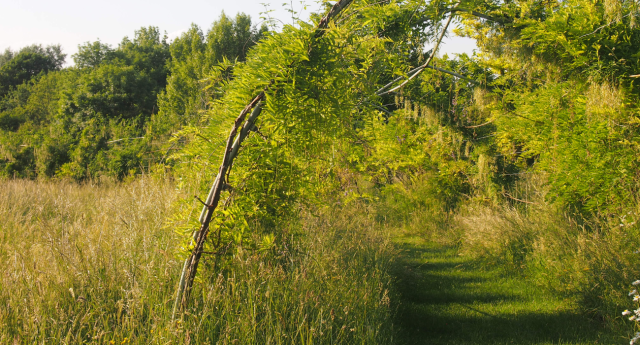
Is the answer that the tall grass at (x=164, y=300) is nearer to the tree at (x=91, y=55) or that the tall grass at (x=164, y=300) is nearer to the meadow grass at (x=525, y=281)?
the meadow grass at (x=525, y=281)

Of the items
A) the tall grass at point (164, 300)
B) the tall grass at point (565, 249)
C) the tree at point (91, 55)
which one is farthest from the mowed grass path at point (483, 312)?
the tree at point (91, 55)

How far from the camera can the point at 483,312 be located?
4566 millimetres

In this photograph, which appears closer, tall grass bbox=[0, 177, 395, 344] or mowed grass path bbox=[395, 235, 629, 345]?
tall grass bbox=[0, 177, 395, 344]

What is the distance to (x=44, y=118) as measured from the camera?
29.3 metres

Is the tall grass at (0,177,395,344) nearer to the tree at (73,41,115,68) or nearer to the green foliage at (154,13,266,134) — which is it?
the green foliage at (154,13,266,134)

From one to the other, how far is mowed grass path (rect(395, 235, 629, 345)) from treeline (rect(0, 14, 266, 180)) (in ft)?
11.7

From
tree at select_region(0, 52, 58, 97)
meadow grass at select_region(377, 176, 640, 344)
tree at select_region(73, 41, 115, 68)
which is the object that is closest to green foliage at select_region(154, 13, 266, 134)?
tree at select_region(73, 41, 115, 68)

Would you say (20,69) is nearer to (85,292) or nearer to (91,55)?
(91,55)

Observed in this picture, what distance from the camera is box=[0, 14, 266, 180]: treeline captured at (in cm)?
1314

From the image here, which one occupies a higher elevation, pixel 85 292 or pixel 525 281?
pixel 85 292

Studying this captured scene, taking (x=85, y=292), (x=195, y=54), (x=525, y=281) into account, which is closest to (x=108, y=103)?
(x=195, y=54)

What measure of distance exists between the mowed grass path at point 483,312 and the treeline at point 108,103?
356cm

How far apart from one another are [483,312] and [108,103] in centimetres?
2460

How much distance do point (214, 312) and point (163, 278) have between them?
524 millimetres
